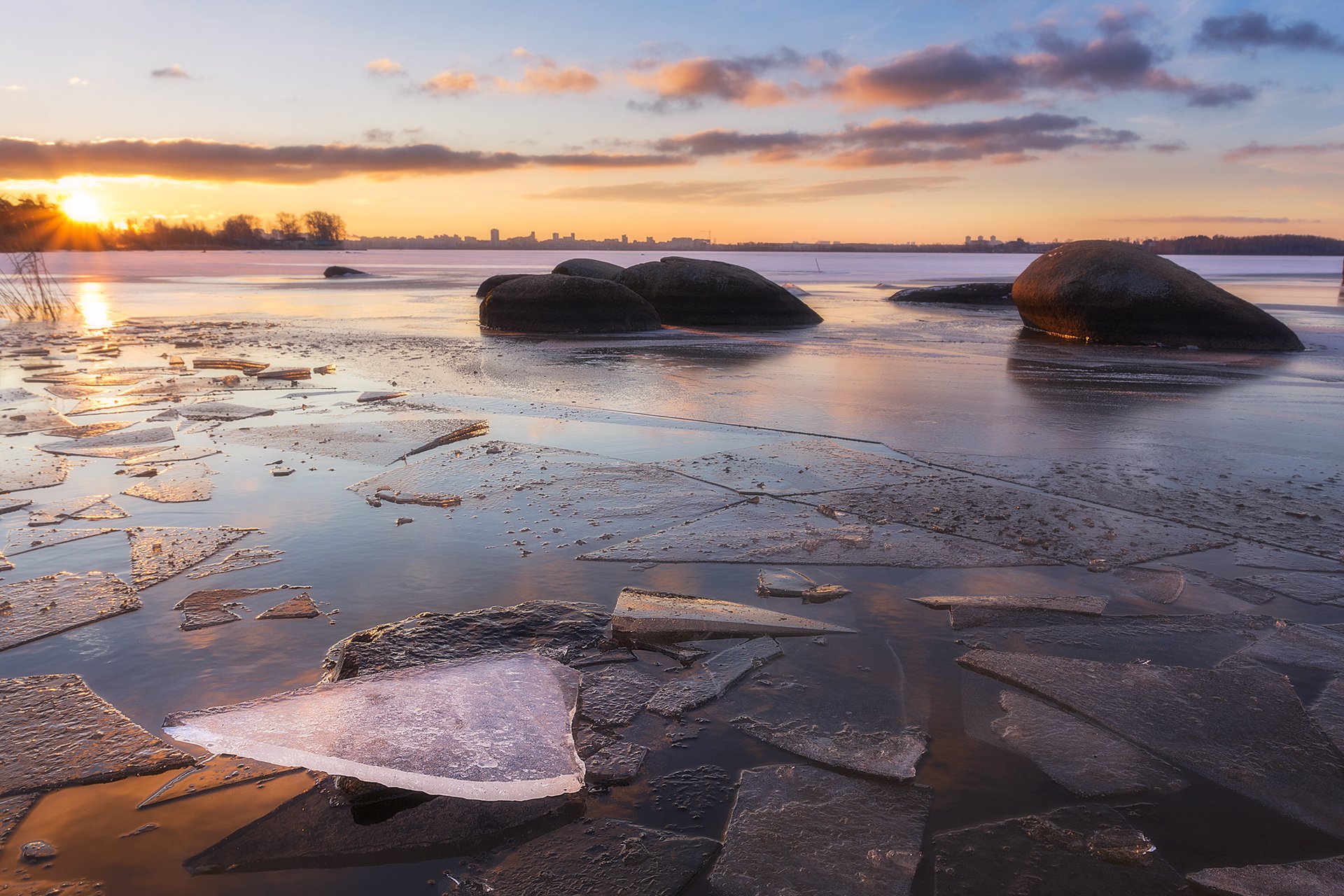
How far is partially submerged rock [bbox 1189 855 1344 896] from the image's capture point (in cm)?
150

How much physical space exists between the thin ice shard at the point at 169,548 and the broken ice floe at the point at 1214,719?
274 cm

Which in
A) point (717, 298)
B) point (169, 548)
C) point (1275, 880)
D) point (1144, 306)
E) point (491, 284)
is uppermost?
point (491, 284)

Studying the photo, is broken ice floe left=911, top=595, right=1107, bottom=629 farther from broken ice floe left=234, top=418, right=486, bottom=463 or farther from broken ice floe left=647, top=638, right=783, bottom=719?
broken ice floe left=234, top=418, right=486, bottom=463

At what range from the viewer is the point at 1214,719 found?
6.84ft

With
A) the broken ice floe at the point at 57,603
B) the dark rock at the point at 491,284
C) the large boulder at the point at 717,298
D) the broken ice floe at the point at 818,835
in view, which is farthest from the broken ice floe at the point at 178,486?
the dark rock at the point at 491,284

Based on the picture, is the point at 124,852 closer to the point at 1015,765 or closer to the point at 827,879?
the point at 827,879

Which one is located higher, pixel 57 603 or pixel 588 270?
pixel 588 270

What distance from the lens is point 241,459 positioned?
177 inches

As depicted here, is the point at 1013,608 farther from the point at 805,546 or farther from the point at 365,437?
the point at 365,437

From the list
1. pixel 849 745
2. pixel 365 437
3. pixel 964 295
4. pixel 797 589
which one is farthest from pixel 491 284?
pixel 849 745

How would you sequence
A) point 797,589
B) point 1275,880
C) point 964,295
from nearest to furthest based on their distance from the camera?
point 1275,880, point 797,589, point 964,295

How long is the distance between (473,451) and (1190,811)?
3.80 m

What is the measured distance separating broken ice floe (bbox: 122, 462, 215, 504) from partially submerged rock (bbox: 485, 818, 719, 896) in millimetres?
2960

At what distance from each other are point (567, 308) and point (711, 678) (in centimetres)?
1116
